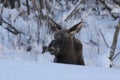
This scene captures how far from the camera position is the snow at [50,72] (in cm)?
350

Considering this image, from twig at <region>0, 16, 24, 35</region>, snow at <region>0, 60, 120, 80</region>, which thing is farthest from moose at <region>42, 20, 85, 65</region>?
twig at <region>0, 16, 24, 35</region>

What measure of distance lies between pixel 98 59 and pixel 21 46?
7.09 ft

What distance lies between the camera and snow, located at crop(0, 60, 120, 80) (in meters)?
3.50

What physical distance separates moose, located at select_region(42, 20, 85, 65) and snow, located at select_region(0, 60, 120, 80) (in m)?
2.85

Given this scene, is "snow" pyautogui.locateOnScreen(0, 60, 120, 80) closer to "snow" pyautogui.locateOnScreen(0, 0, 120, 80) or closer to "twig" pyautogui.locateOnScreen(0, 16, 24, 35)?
"snow" pyautogui.locateOnScreen(0, 0, 120, 80)

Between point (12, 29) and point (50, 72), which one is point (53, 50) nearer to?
point (50, 72)

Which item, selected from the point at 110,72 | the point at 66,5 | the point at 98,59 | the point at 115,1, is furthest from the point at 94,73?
the point at 66,5

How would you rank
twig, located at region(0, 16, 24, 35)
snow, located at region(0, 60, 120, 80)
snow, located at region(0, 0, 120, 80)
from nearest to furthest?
1. snow, located at region(0, 60, 120, 80)
2. snow, located at region(0, 0, 120, 80)
3. twig, located at region(0, 16, 24, 35)

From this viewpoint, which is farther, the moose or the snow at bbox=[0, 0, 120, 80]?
the snow at bbox=[0, 0, 120, 80]

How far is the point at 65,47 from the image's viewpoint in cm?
708

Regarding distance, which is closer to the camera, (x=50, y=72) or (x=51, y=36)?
(x=50, y=72)

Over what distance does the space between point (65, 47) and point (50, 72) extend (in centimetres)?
349

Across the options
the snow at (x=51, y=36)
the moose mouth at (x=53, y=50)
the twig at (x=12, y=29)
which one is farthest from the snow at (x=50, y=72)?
the twig at (x=12, y=29)

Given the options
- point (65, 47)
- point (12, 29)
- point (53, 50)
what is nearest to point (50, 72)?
point (53, 50)
